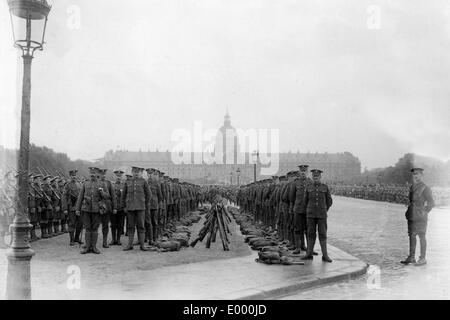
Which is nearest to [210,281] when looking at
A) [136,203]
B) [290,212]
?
[136,203]

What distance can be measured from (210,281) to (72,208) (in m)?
6.16

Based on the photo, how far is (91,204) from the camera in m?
11.1

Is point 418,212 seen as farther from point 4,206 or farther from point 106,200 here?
point 4,206

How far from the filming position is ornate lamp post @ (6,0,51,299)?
7344 mm

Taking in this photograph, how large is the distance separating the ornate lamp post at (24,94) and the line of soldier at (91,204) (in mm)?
3265

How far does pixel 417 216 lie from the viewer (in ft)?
33.4

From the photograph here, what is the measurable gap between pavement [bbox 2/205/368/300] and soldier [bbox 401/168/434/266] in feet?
4.57

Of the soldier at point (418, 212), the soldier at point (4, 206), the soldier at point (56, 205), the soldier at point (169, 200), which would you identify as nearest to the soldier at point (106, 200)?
the soldier at point (56, 205)

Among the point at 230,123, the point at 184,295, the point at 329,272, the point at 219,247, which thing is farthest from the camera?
the point at 230,123

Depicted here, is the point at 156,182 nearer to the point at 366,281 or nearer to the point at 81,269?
the point at 81,269

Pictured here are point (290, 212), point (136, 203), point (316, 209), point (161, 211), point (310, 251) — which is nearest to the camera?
point (310, 251)

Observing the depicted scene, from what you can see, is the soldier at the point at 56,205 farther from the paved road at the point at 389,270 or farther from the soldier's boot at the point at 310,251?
the paved road at the point at 389,270
